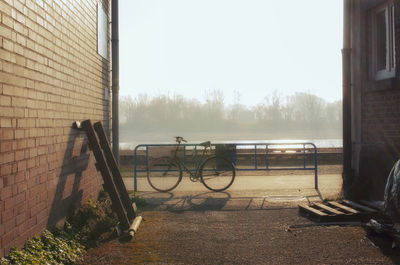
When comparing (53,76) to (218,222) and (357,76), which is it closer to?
(218,222)

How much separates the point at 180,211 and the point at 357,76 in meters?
4.28

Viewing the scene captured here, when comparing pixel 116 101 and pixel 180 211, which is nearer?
pixel 180 211

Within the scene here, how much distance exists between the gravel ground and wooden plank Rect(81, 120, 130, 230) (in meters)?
0.34

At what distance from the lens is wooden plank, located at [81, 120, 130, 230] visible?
18.1ft

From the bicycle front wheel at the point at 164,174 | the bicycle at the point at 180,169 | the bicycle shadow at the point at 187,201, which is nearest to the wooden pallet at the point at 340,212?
the bicycle shadow at the point at 187,201

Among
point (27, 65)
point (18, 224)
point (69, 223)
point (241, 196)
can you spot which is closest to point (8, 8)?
point (27, 65)

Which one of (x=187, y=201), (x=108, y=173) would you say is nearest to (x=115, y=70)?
(x=187, y=201)

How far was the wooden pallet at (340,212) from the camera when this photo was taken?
232 inches

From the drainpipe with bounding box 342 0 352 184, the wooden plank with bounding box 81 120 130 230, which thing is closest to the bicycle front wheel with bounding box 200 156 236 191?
the drainpipe with bounding box 342 0 352 184

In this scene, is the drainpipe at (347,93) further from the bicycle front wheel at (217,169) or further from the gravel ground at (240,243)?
the bicycle front wheel at (217,169)

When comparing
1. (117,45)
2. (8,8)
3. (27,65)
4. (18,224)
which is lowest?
(18,224)

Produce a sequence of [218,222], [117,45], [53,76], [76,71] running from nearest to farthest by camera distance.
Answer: [53,76] → [76,71] → [218,222] → [117,45]

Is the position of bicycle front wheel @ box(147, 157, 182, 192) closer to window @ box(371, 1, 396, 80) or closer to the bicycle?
the bicycle

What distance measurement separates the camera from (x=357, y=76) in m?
7.64
